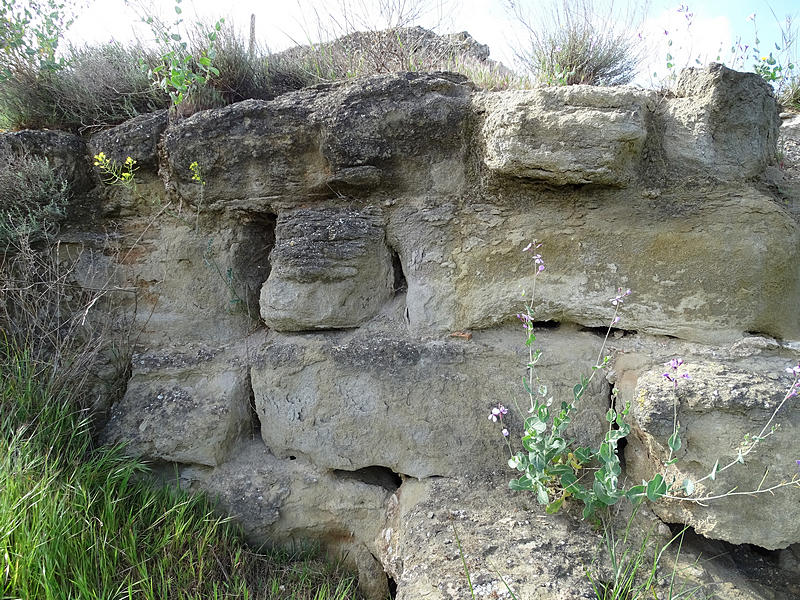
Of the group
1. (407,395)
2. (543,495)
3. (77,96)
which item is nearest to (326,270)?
(407,395)

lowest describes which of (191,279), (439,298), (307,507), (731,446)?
(307,507)

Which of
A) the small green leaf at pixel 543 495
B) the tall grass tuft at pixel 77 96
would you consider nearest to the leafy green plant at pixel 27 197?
the tall grass tuft at pixel 77 96

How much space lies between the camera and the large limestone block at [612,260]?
2.17m

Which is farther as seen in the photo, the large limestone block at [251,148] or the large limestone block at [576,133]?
the large limestone block at [251,148]

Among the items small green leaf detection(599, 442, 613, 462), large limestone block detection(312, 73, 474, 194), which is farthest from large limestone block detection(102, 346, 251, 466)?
small green leaf detection(599, 442, 613, 462)

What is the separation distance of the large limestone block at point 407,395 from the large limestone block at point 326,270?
0.12 m

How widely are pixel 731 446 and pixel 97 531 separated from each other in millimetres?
2311

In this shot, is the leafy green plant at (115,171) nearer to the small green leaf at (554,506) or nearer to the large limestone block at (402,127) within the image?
the large limestone block at (402,127)

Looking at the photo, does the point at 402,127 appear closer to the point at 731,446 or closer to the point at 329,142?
the point at 329,142

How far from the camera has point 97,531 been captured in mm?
2064

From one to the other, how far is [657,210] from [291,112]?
1701 millimetres

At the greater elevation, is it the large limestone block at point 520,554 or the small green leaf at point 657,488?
the small green leaf at point 657,488

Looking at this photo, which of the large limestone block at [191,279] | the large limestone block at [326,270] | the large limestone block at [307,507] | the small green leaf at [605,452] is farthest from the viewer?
the large limestone block at [191,279]

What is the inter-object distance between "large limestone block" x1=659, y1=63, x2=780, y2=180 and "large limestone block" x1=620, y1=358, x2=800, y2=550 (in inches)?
33.5
